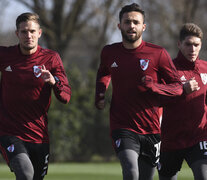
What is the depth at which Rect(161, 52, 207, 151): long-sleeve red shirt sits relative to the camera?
291 inches

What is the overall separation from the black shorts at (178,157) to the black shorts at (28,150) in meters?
1.58

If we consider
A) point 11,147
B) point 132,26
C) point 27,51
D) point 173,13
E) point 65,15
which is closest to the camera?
point 11,147

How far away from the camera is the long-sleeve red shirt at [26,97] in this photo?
696cm

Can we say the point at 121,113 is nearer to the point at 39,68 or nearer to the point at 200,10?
the point at 39,68

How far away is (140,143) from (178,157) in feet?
2.91

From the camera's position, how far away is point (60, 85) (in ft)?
22.8

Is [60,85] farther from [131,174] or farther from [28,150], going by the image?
[131,174]

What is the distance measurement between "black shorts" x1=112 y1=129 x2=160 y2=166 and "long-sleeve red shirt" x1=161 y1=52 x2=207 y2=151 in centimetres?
48

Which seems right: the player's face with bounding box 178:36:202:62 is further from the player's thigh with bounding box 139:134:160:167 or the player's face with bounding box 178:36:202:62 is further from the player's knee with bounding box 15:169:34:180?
the player's knee with bounding box 15:169:34:180

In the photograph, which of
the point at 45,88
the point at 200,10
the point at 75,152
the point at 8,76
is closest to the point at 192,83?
the point at 45,88

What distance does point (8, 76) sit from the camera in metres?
7.05

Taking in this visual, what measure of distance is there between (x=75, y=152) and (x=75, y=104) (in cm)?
181

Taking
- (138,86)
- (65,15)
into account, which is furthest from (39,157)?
(65,15)

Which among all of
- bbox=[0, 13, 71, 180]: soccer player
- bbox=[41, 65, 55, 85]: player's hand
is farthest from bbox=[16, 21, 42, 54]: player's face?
bbox=[41, 65, 55, 85]: player's hand
